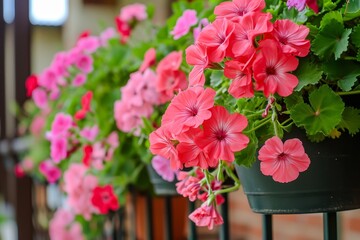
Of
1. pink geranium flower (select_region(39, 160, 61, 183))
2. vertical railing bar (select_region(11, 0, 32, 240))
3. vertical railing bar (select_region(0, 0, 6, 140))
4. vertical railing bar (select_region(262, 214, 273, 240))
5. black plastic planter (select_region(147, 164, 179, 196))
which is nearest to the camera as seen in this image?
vertical railing bar (select_region(262, 214, 273, 240))

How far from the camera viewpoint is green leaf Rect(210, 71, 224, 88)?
860 mm

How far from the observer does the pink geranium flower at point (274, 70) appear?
28.4 inches

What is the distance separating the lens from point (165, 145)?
779 millimetres

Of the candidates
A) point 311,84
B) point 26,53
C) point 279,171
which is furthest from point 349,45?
point 26,53

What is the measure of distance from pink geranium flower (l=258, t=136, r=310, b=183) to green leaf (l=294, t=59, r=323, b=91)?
6 cm

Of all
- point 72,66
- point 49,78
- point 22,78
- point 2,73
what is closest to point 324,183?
point 72,66

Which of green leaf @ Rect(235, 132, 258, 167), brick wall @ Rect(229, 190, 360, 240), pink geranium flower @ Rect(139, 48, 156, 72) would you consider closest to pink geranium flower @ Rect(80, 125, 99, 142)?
pink geranium flower @ Rect(139, 48, 156, 72)

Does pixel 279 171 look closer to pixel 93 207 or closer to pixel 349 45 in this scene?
pixel 349 45

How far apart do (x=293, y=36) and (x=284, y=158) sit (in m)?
0.14

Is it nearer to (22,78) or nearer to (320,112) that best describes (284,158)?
(320,112)

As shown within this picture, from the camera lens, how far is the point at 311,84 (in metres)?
0.75

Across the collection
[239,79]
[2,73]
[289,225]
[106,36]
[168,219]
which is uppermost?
[2,73]

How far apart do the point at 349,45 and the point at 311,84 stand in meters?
0.06

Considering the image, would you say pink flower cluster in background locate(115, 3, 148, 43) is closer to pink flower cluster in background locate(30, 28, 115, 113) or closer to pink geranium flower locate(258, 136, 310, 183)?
pink flower cluster in background locate(30, 28, 115, 113)
